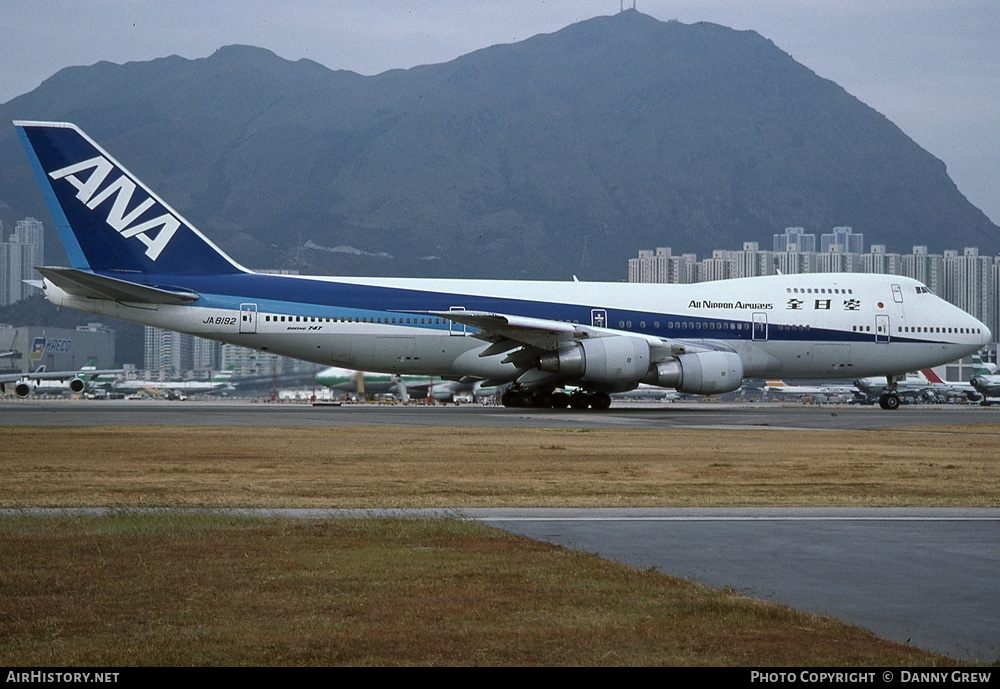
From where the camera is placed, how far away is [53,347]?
127 metres

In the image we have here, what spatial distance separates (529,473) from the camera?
17.1 meters

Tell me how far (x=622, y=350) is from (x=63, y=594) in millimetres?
28654

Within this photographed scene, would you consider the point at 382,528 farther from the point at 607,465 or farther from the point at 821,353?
the point at 821,353

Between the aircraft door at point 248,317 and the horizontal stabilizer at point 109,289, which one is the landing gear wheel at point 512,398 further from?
the horizontal stabilizer at point 109,289

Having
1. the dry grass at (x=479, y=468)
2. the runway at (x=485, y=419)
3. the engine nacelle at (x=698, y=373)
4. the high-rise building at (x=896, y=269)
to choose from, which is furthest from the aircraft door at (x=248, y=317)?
the high-rise building at (x=896, y=269)

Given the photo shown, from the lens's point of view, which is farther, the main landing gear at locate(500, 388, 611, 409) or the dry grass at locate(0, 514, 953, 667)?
the main landing gear at locate(500, 388, 611, 409)

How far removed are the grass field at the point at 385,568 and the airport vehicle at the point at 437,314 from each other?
16.1m

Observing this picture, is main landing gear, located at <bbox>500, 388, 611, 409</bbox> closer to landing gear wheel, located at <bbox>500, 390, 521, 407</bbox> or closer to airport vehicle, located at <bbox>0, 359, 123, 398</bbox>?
landing gear wheel, located at <bbox>500, 390, 521, 407</bbox>

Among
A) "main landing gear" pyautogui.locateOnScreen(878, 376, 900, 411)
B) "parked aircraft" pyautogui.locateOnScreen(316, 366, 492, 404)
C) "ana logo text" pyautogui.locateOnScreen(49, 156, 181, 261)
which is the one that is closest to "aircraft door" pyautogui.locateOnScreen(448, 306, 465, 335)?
"ana logo text" pyautogui.locateOnScreen(49, 156, 181, 261)

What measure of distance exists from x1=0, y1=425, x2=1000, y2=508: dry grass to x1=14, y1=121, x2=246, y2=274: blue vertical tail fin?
37.3 ft

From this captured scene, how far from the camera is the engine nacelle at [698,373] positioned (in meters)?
36.1

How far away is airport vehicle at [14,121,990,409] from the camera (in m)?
35.5

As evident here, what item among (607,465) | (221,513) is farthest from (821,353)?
(221,513)

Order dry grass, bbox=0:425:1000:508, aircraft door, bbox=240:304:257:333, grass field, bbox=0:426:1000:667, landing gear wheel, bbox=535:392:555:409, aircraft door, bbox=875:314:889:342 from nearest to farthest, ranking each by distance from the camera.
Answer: grass field, bbox=0:426:1000:667 < dry grass, bbox=0:425:1000:508 < aircraft door, bbox=240:304:257:333 < landing gear wheel, bbox=535:392:555:409 < aircraft door, bbox=875:314:889:342
